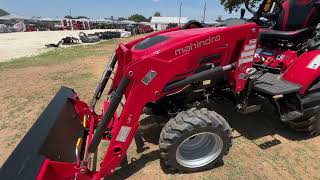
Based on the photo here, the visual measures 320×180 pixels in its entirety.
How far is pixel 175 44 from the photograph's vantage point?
3.18 metres

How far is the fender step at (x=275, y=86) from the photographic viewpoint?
3.73 metres

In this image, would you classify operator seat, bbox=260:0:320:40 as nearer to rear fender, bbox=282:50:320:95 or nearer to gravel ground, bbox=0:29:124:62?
rear fender, bbox=282:50:320:95

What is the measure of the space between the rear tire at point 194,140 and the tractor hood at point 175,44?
656mm

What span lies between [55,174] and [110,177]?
94cm

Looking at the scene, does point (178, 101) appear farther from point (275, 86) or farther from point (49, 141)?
point (49, 141)

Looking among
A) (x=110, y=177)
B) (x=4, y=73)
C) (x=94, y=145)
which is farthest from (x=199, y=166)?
(x=4, y=73)

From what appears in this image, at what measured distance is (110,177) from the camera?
11.4 ft

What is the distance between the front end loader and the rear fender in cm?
11

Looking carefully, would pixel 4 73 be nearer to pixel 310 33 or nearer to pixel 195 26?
pixel 195 26

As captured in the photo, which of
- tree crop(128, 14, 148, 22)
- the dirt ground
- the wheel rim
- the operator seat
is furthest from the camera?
tree crop(128, 14, 148, 22)

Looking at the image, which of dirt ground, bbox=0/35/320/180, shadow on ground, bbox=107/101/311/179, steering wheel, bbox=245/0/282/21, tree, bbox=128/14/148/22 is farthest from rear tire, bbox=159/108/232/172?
tree, bbox=128/14/148/22

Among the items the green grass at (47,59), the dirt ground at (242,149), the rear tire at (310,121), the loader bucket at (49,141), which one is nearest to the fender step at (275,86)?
the rear tire at (310,121)

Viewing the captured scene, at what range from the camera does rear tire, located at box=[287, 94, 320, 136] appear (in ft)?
12.8

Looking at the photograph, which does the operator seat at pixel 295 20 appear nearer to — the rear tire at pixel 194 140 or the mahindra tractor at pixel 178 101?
the mahindra tractor at pixel 178 101
